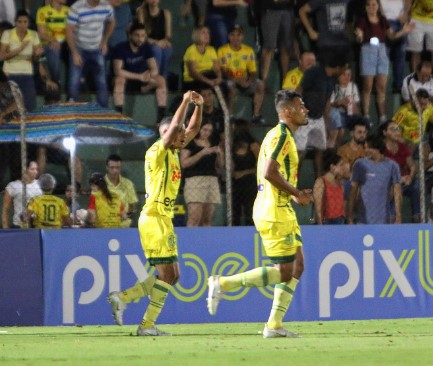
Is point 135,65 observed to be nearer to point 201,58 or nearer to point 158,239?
point 201,58

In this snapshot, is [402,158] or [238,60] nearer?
[402,158]

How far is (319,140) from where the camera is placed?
16.2 meters

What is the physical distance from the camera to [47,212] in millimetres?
14172

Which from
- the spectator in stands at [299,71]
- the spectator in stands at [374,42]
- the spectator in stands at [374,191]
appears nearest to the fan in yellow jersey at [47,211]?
the spectator in stands at [374,191]

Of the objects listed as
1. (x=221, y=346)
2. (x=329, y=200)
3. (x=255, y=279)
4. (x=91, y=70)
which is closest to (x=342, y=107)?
(x=329, y=200)

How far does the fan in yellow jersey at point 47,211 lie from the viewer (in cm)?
1416

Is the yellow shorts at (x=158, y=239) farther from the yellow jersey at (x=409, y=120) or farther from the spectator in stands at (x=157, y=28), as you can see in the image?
the spectator in stands at (x=157, y=28)

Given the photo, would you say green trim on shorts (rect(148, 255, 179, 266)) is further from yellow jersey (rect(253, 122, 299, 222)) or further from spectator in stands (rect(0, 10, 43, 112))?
spectator in stands (rect(0, 10, 43, 112))

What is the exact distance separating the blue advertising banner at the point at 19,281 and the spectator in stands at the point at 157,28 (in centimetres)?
467

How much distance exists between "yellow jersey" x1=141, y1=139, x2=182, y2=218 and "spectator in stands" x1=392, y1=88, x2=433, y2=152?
5.65 metres

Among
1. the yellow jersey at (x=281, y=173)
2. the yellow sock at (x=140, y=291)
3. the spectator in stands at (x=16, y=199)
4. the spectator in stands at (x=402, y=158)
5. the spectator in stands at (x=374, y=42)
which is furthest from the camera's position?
the spectator in stands at (x=374, y=42)

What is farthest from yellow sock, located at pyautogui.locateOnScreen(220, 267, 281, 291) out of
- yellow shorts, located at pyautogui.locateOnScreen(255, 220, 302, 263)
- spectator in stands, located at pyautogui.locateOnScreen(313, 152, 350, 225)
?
spectator in stands, located at pyautogui.locateOnScreen(313, 152, 350, 225)

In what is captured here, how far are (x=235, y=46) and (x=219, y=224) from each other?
366 cm

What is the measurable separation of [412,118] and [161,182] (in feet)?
20.7
